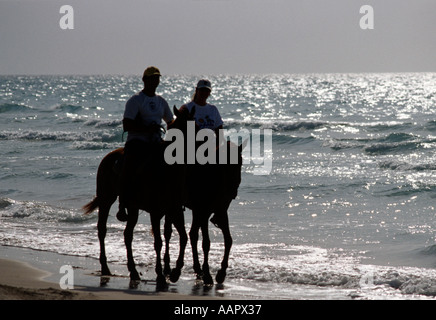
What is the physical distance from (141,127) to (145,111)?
21cm

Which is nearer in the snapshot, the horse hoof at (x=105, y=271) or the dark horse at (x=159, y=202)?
the dark horse at (x=159, y=202)

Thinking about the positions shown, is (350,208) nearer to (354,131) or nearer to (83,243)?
(83,243)

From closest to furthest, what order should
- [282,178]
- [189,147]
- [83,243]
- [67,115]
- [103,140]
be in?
[189,147], [83,243], [282,178], [103,140], [67,115]

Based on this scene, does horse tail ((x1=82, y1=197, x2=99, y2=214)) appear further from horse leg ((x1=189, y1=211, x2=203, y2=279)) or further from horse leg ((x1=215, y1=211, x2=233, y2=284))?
horse leg ((x1=215, y1=211, x2=233, y2=284))

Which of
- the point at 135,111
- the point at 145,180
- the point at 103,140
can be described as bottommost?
the point at 103,140

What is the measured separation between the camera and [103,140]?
37469mm

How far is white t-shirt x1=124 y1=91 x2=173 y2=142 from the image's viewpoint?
837cm

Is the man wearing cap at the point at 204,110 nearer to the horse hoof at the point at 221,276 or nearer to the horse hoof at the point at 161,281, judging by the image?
the horse hoof at the point at 221,276

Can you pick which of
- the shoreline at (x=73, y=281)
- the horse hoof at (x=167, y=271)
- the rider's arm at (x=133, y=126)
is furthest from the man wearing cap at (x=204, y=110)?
the shoreline at (x=73, y=281)

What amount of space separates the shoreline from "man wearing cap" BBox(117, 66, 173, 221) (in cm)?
99

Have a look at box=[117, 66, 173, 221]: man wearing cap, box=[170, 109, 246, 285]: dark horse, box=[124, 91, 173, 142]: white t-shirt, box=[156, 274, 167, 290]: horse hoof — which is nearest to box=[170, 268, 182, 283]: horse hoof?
box=[156, 274, 167, 290]: horse hoof

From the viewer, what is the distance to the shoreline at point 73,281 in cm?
687
